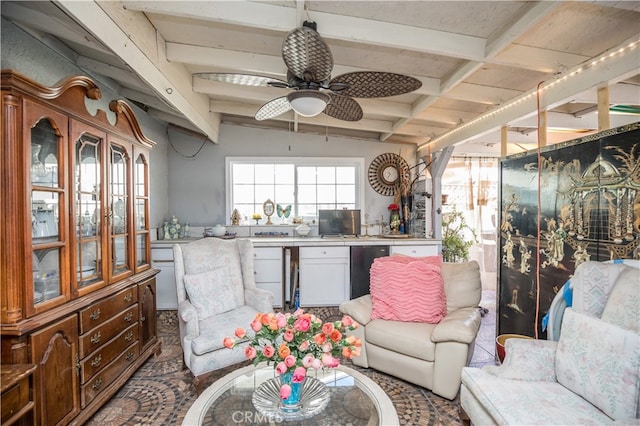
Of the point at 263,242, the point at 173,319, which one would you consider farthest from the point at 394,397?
the point at 173,319

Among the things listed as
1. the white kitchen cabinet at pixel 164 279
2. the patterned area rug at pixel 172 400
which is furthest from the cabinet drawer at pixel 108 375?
the white kitchen cabinet at pixel 164 279

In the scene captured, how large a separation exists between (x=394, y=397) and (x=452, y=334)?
0.61m

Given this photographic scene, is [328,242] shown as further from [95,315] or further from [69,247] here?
[69,247]

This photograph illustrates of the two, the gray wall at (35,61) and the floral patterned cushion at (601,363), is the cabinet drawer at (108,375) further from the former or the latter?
the floral patterned cushion at (601,363)

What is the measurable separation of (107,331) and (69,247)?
2.18 ft

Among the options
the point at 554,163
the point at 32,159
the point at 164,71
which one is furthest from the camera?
the point at 164,71

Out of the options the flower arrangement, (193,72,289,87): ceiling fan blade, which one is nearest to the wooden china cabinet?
(193,72,289,87): ceiling fan blade

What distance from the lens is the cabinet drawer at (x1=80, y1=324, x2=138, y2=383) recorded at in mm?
1932

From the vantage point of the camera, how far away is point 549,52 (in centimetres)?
216

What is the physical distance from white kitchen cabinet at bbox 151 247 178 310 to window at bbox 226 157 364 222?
3.74ft

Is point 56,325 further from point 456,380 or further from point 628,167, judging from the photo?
point 628,167

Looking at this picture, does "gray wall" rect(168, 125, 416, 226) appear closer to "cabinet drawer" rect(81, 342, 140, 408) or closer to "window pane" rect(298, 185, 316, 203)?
"window pane" rect(298, 185, 316, 203)

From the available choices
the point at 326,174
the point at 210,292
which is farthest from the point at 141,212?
the point at 326,174

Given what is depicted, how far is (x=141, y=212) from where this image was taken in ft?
9.37
